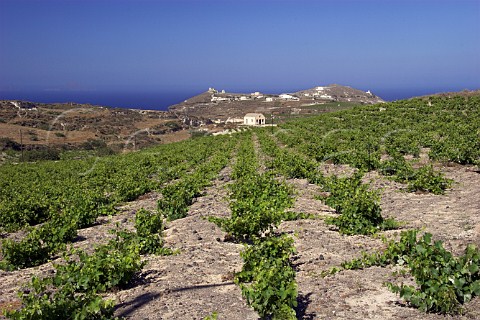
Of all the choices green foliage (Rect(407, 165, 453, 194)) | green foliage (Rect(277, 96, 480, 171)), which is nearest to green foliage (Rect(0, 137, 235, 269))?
green foliage (Rect(277, 96, 480, 171))

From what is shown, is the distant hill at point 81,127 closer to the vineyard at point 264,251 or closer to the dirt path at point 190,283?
the vineyard at point 264,251

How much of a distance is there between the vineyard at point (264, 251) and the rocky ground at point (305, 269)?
0.03m

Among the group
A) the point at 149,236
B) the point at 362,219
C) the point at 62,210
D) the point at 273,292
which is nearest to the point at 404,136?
the point at 362,219

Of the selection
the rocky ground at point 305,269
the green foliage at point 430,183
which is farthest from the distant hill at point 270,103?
the rocky ground at point 305,269

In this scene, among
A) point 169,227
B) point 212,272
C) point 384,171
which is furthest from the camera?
point 384,171

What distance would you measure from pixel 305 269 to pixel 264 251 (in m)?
1.13

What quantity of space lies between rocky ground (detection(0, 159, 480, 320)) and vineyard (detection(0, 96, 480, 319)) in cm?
3

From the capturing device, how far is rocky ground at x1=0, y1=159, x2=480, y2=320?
5598 millimetres

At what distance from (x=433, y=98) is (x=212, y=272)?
42.7m

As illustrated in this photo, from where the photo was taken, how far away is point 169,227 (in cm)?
1105

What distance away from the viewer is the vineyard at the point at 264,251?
16.8 feet

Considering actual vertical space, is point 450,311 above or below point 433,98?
below

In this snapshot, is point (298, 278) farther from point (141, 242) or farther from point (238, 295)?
point (141, 242)

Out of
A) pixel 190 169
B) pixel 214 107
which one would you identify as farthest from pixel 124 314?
pixel 214 107
